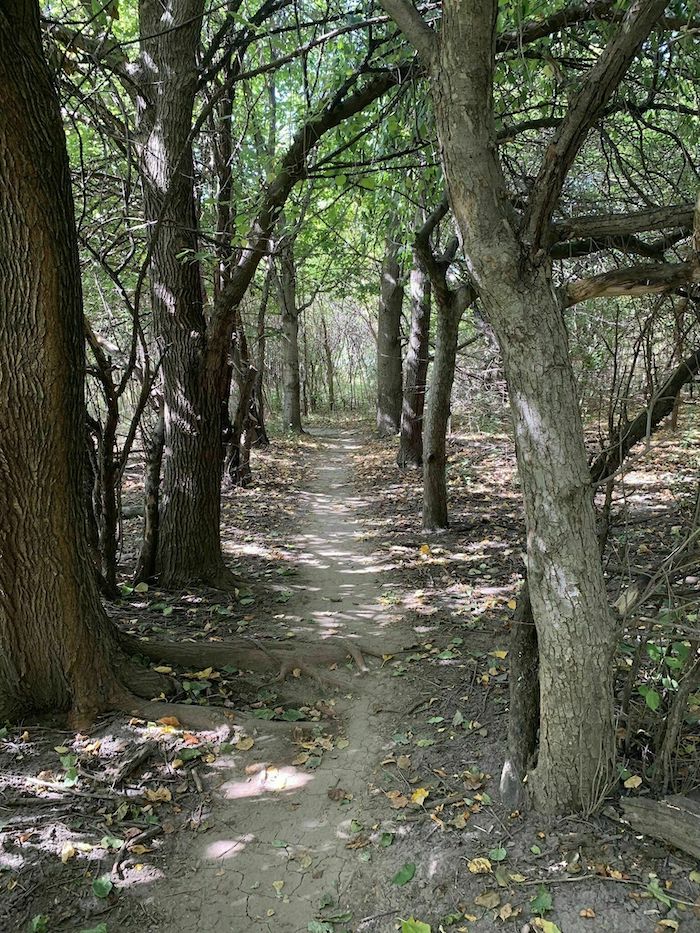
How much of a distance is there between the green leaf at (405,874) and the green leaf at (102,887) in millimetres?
1303

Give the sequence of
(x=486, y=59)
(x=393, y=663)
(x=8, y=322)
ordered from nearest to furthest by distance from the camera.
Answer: (x=486, y=59) → (x=8, y=322) → (x=393, y=663)

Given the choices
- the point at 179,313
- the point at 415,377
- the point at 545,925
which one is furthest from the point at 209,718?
the point at 415,377

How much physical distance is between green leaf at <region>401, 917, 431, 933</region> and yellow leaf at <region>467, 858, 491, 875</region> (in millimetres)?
366

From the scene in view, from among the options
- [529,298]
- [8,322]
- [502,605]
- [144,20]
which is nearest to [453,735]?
[502,605]

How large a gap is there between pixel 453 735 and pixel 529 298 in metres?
2.66

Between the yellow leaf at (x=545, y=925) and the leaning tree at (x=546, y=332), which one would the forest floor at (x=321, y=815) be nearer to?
the yellow leaf at (x=545, y=925)

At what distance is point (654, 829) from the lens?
2.87m

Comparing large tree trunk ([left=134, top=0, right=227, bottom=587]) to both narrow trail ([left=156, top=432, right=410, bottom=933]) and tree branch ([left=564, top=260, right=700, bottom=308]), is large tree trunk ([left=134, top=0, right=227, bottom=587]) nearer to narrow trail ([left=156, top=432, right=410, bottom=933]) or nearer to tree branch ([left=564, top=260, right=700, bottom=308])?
narrow trail ([left=156, top=432, right=410, bottom=933])

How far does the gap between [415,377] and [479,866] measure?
909cm

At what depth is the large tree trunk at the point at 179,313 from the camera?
18.4ft

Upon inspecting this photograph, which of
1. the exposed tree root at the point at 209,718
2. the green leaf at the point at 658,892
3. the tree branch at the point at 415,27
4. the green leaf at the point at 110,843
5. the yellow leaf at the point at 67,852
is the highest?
the tree branch at the point at 415,27

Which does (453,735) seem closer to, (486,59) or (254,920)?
(254,920)

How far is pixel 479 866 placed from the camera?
9.64 ft

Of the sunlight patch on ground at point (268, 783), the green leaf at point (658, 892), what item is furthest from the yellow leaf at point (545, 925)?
the sunlight patch on ground at point (268, 783)
